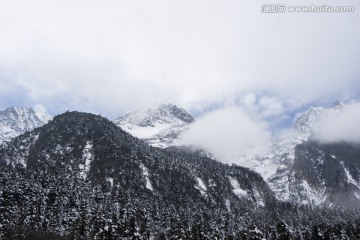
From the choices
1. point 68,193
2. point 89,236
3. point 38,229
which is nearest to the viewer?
point 89,236

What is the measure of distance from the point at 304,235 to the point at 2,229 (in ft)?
347

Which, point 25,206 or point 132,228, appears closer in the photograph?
point 132,228

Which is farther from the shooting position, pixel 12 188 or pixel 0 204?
pixel 12 188

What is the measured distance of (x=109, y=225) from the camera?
102500 mm

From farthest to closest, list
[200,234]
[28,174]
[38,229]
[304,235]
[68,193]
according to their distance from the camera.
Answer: [28,174], [68,193], [304,235], [38,229], [200,234]

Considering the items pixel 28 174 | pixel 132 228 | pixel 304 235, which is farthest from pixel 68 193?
pixel 304 235

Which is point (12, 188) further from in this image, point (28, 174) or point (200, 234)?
point (200, 234)

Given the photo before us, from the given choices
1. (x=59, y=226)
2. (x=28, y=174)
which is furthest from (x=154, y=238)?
(x=28, y=174)

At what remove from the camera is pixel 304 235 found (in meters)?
150

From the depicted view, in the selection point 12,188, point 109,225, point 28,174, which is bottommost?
point 109,225

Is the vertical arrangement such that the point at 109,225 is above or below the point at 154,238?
below

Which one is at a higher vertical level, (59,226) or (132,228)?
(59,226)

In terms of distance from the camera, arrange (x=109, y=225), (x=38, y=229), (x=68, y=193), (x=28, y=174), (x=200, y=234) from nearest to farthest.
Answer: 1. (x=109, y=225)
2. (x=200, y=234)
3. (x=38, y=229)
4. (x=68, y=193)
5. (x=28, y=174)

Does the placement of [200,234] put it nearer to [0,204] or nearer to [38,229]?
[38,229]
